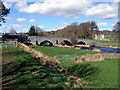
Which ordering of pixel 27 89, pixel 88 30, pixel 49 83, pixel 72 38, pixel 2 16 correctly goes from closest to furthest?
pixel 27 89, pixel 49 83, pixel 2 16, pixel 72 38, pixel 88 30

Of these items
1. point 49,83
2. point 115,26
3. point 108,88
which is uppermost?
point 115,26

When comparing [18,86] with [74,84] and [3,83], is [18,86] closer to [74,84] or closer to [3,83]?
[3,83]

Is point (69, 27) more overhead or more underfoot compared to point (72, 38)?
more overhead

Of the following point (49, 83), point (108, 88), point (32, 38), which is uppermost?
point (32, 38)

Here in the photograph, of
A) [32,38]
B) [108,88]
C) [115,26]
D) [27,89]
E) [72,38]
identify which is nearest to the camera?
[27,89]

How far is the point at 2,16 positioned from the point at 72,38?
38507 millimetres

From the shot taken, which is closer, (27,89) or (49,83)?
(27,89)

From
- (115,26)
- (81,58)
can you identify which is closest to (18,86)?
(81,58)

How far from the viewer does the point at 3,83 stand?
6375 mm

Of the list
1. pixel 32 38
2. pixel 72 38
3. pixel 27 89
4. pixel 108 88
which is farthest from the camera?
pixel 72 38

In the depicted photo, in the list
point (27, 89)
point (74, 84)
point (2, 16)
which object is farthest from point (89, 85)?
point (2, 16)

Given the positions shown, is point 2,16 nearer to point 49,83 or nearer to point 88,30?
point 49,83

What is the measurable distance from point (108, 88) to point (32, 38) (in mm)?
45542

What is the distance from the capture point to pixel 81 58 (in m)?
16.3
